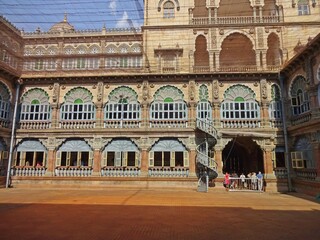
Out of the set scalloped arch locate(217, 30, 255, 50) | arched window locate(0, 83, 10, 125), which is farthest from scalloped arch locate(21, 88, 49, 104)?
scalloped arch locate(217, 30, 255, 50)

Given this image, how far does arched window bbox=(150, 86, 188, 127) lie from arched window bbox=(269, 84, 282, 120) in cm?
710

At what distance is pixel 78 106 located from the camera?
71.4 ft

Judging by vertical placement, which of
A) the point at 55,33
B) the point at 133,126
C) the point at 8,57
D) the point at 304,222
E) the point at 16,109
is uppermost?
the point at 55,33

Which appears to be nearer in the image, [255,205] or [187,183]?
[255,205]

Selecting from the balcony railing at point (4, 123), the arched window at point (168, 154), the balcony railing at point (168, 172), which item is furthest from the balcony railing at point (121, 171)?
the balcony railing at point (4, 123)

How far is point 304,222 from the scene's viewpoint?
30.1 ft

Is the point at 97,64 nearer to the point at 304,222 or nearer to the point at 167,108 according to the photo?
the point at 167,108

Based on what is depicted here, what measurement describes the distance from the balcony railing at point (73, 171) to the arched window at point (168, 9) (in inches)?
641

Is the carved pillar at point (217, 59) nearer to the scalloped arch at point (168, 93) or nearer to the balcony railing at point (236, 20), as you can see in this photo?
the balcony railing at point (236, 20)

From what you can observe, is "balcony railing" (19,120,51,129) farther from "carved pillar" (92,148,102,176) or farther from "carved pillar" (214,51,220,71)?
"carved pillar" (214,51,220,71)

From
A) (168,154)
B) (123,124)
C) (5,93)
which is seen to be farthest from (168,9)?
(5,93)

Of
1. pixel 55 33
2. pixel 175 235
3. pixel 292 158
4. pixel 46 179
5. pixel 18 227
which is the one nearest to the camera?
pixel 175 235

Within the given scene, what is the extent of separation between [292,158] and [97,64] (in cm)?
2076

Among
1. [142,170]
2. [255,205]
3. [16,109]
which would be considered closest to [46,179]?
[16,109]
